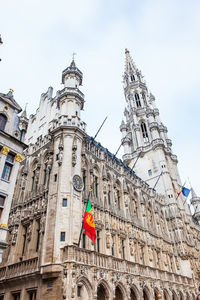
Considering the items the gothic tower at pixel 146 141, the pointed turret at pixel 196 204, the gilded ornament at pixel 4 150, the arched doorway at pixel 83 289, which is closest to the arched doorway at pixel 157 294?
the arched doorway at pixel 83 289

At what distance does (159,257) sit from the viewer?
33656 millimetres

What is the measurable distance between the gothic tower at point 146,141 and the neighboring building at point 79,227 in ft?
19.2

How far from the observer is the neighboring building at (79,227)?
61.0 ft

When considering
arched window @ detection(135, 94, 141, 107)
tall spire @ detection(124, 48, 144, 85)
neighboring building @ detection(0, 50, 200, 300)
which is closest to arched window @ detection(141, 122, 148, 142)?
arched window @ detection(135, 94, 141, 107)

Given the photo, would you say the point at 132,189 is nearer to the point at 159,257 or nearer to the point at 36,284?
the point at 159,257

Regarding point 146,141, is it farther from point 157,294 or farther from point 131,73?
point 157,294

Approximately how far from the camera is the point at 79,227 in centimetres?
2038

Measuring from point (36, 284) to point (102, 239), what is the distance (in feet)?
25.6

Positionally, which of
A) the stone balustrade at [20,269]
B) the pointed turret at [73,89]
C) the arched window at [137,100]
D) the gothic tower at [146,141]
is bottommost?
the stone balustrade at [20,269]

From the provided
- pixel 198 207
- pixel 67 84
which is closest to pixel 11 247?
pixel 67 84

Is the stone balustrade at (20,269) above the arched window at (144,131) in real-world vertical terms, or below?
below

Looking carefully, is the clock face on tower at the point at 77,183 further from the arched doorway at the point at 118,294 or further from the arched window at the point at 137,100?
the arched window at the point at 137,100

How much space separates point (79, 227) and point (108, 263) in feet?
14.8

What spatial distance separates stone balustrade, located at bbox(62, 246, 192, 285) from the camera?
18.1m
